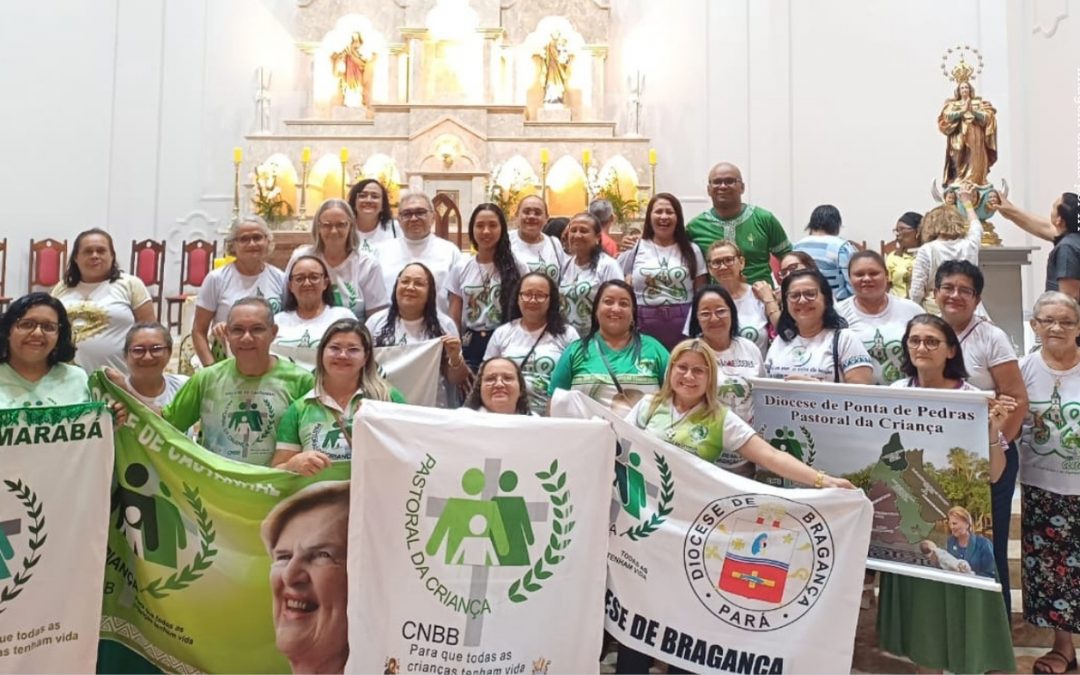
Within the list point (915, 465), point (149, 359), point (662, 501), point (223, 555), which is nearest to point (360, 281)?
point (149, 359)

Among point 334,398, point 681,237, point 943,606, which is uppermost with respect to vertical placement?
point 681,237

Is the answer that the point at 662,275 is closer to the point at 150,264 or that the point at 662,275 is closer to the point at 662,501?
the point at 662,501

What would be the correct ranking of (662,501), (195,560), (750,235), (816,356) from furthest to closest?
(750,235), (816,356), (662,501), (195,560)

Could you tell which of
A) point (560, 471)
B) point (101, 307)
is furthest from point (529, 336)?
point (101, 307)

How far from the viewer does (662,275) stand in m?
5.06

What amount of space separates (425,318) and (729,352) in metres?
1.61

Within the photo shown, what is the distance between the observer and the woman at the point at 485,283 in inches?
197

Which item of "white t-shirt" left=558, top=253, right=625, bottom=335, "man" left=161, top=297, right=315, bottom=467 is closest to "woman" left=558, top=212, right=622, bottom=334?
"white t-shirt" left=558, top=253, right=625, bottom=335

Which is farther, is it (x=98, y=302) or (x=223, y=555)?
(x=98, y=302)

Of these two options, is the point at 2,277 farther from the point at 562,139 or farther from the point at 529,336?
the point at 529,336

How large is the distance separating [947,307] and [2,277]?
1077 cm

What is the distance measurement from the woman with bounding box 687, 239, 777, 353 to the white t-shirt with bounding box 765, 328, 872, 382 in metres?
Answer: 0.35

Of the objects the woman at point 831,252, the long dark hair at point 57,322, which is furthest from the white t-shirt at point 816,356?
the long dark hair at point 57,322

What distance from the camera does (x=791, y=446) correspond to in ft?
13.2
